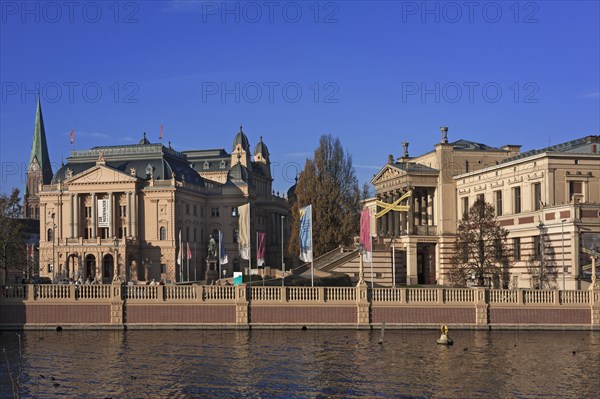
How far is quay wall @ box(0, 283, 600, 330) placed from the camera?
54156 millimetres

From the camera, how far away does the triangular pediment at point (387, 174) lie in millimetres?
98081

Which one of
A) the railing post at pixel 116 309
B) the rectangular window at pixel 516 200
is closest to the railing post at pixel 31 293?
the railing post at pixel 116 309

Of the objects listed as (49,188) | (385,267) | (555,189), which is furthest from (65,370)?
(49,188)

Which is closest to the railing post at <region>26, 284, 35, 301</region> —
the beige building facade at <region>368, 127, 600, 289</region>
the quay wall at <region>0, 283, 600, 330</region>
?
the quay wall at <region>0, 283, 600, 330</region>

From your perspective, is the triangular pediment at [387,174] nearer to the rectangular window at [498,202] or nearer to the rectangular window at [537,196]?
the rectangular window at [498,202]

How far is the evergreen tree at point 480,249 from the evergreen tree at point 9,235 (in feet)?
149

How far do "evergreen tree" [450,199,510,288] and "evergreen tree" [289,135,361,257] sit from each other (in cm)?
2442

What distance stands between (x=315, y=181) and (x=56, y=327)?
2176 inches

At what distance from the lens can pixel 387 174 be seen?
102 meters

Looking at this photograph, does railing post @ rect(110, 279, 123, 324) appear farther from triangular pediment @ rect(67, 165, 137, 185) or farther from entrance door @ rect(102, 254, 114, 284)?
triangular pediment @ rect(67, 165, 137, 185)

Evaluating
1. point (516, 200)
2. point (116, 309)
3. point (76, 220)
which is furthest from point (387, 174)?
point (76, 220)

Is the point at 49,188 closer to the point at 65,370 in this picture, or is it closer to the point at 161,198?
the point at 161,198

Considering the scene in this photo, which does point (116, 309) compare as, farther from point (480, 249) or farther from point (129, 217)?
point (129, 217)

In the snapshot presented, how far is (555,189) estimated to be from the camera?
76750 millimetres
